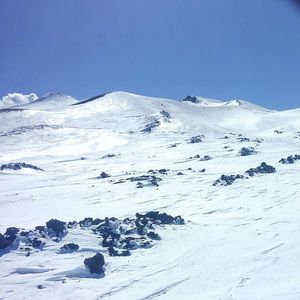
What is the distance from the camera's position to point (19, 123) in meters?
94.2

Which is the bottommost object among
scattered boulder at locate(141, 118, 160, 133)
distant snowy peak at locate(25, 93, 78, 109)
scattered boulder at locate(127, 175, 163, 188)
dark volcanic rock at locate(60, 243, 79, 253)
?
dark volcanic rock at locate(60, 243, 79, 253)

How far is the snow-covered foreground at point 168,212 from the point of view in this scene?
12531 millimetres

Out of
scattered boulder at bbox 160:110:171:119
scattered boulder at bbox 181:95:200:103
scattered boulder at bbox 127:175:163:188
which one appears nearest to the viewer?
scattered boulder at bbox 127:175:163:188

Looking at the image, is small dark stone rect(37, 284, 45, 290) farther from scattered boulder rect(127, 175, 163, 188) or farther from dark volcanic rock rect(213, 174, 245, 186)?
scattered boulder rect(127, 175, 163, 188)

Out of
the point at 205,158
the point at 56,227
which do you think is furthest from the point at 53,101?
the point at 56,227

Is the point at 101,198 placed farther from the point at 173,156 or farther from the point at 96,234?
the point at 173,156

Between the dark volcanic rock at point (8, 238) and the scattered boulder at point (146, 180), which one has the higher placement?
the scattered boulder at point (146, 180)

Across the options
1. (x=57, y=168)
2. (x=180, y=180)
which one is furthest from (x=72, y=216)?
(x=57, y=168)

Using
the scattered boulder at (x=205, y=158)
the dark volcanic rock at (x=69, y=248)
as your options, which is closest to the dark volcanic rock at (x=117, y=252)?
the dark volcanic rock at (x=69, y=248)

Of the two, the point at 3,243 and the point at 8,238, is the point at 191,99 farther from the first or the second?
the point at 3,243

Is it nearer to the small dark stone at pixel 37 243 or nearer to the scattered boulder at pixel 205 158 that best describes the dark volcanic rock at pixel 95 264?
the small dark stone at pixel 37 243

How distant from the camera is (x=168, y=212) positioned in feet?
75.1

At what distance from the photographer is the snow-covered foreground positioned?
12.5 meters

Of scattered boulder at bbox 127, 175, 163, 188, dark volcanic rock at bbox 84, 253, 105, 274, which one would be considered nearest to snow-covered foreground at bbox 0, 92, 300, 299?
dark volcanic rock at bbox 84, 253, 105, 274
